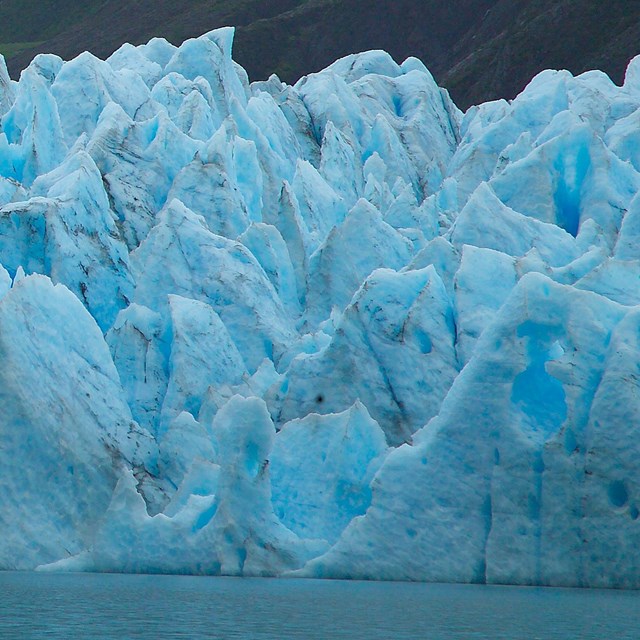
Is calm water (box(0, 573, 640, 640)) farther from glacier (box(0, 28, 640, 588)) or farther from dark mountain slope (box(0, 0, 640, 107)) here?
dark mountain slope (box(0, 0, 640, 107))

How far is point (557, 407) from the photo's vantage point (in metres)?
16.6

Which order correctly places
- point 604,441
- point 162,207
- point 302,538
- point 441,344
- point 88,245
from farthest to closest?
point 162,207, point 88,245, point 441,344, point 302,538, point 604,441

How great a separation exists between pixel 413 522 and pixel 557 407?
2.35 metres

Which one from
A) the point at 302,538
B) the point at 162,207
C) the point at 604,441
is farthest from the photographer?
the point at 162,207

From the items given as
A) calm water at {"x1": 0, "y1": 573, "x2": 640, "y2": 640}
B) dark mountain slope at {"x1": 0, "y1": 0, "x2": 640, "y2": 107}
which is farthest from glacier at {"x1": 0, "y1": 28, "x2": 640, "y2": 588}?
dark mountain slope at {"x1": 0, "y1": 0, "x2": 640, "y2": 107}

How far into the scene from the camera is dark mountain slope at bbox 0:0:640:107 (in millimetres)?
88188

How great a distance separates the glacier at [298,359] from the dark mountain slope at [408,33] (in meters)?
58.7

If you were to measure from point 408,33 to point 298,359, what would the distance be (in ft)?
299

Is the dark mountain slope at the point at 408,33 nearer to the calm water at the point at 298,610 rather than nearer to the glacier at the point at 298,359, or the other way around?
the glacier at the point at 298,359

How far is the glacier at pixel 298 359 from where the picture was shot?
15.9 meters

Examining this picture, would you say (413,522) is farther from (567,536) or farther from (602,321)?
(602,321)

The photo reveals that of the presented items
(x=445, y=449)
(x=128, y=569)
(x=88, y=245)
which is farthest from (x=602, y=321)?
(x=88, y=245)

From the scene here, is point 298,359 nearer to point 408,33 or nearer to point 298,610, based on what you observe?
point 298,610

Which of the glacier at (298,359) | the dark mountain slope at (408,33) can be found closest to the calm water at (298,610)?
Answer: the glacier at (298,359)
